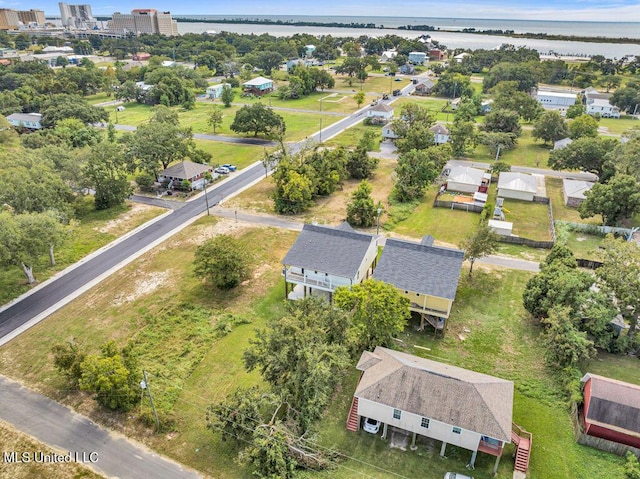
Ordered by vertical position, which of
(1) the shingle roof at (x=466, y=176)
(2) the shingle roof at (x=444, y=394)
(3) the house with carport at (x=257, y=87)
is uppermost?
(3) the house with carport at (x=257, y=87)

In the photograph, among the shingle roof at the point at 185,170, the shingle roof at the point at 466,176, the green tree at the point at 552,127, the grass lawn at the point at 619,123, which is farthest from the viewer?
the grass lawn at the point at 619,123

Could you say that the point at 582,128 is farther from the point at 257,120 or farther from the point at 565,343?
the point at 565,343

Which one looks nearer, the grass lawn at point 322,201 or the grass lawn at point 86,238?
the grass lawn at point 86,238

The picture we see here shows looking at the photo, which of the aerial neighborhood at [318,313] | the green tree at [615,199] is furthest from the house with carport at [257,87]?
the green tree at [615,199]

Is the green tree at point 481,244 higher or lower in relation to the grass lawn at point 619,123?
lower

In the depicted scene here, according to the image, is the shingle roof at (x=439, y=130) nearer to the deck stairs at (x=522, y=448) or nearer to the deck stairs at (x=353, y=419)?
the deck stairs at (x=522, y=448)

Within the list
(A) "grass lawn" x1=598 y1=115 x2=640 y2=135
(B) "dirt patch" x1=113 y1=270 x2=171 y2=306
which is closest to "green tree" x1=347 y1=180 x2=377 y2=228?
(B) "dirt patch" x1=113 y1=270 x2=171 y2=306

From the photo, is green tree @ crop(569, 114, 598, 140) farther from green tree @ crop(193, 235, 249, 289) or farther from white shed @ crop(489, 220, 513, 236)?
green tree @ crop(193, 235, 249, 289)
